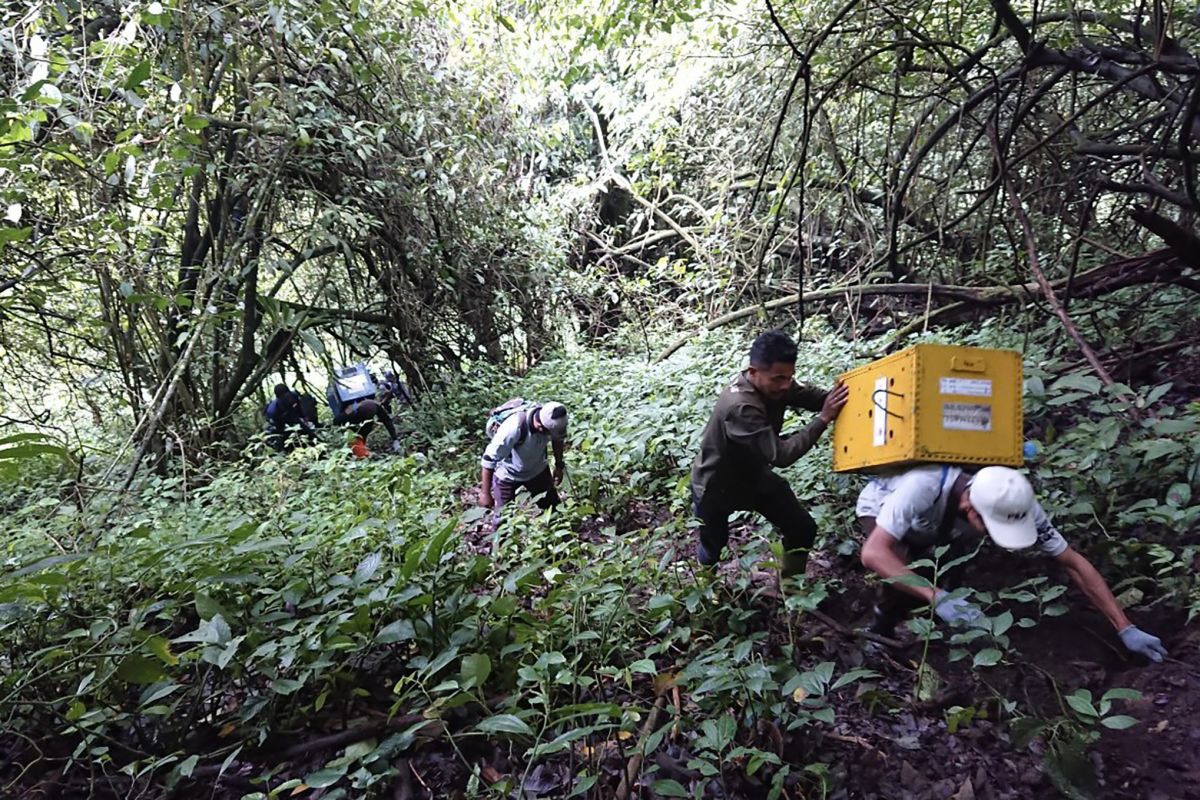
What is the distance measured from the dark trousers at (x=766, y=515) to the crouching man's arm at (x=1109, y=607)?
3.46 feet

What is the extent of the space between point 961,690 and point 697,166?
24.1ft

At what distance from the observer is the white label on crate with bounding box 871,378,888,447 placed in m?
2.86

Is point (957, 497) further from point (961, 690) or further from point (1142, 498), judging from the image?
point (1142, 498)

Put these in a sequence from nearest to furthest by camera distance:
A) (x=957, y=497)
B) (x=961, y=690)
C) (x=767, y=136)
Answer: (x=961, y=690) → (x=957, y=497) → (x=767, y=136)

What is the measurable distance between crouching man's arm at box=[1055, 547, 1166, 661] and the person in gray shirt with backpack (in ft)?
9.62

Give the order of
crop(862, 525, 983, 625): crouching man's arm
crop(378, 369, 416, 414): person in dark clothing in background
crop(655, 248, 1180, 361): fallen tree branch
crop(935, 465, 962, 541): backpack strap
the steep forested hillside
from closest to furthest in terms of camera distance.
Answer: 1. the steep forested hillside
2. crop(862, 525, 983, 625): crouching man's arm
3. crop(935, 465, 962, 541): backpack strap
4. crop(655, 248, 1180, 361): fallen tree branch
5. crop(378, 369, 416, 414): person in dark clothing in background

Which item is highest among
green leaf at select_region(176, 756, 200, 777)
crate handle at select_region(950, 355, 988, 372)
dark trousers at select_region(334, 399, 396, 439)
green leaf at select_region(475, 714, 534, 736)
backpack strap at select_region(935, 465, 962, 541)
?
crate handle at select_region(950, 355, 988, 372)

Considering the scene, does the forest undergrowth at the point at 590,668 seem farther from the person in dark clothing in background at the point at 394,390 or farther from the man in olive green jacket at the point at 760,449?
the person in dark clothing in background at the point at 394,390

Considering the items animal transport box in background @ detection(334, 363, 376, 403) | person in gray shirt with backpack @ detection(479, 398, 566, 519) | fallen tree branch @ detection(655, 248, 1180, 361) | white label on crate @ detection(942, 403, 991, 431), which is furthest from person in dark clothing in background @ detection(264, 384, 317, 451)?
white label on crate @ detection(942, 403, 991, 431)

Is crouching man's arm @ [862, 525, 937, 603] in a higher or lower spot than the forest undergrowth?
higher

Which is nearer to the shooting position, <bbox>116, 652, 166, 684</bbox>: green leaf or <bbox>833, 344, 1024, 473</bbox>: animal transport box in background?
<bbox>116, 652, 166, 684</bbox>: green leaf

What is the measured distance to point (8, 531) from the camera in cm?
431

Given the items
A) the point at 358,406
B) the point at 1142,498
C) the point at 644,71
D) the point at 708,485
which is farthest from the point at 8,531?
the point at 644,71

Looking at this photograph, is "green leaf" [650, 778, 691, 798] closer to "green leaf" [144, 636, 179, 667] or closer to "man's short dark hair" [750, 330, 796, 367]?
"green leaf" [144, 636, 179, 667]
